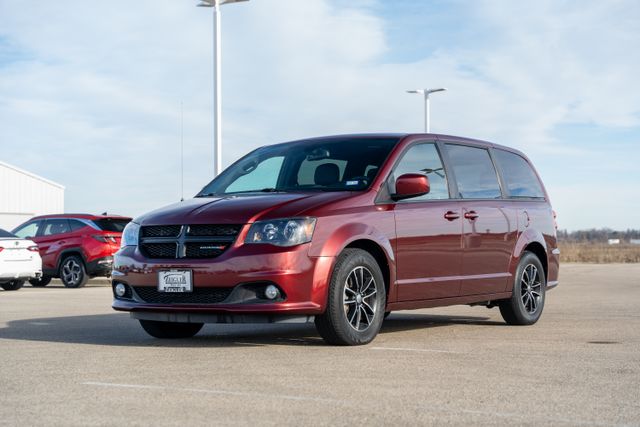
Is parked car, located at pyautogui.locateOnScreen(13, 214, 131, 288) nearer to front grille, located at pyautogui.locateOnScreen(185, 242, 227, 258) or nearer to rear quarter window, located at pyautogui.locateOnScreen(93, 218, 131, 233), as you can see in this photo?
rear quarter window, located at pyautogui.locateOnScreen(93, 218, 131, 233)

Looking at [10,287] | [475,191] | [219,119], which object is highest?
[219,119]

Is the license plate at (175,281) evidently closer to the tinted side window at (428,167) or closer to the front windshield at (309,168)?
the front windshield at (309,168)

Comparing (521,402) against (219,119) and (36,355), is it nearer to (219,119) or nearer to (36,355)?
(36,355)

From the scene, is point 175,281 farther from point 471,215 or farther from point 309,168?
point 471,215

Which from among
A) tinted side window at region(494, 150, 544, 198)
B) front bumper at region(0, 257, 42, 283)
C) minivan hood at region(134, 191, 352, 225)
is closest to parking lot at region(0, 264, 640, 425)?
minivan hood at region(134, 191, 352, 225)

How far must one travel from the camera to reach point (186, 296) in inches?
324

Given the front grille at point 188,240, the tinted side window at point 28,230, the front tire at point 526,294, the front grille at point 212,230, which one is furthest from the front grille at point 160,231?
the tinted side window at point 28,230

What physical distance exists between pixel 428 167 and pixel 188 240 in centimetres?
258

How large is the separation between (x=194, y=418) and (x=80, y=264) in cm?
1700

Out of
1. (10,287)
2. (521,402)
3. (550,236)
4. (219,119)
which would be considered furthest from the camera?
(219,119)

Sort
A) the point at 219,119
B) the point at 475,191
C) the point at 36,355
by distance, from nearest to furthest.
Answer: the point at 36,355 → the point at 475,191 → the point at 219,119

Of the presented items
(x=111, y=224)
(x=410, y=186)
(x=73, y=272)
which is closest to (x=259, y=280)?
(x=410, y=186)

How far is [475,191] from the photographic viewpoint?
10188 millimetres

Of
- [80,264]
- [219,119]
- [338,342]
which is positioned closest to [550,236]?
[338,342]
